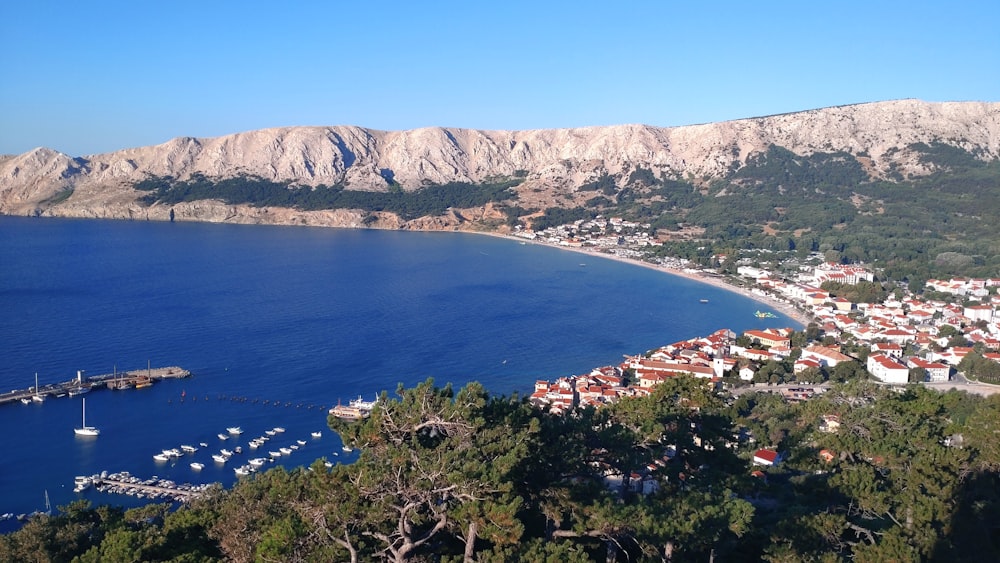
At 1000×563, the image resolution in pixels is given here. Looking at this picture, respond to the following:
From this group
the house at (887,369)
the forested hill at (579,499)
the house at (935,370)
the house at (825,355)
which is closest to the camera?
the forested hill at (579,499)

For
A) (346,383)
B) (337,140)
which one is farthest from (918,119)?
(346,383)

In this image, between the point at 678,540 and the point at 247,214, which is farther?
the point at 247,214

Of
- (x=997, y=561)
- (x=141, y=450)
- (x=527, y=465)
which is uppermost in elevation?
(x=527, y=465)

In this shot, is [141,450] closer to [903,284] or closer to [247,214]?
[903,284]

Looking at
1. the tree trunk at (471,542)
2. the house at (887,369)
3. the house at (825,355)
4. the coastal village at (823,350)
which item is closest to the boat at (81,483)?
the coastal village at (823,350)

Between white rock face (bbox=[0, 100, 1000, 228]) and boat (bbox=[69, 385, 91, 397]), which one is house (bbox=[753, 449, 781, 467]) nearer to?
boat (bbox=[69, 385, 91, 397])

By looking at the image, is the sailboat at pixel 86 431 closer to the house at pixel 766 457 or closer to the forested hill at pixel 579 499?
the forested hill at pixel 579 499
